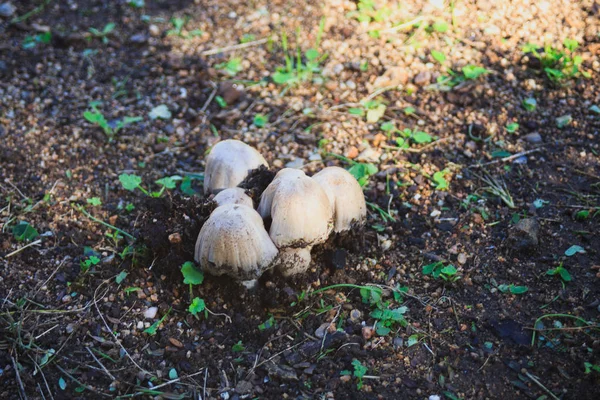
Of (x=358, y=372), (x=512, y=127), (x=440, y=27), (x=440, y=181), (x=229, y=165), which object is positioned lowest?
(x=358, y=372)

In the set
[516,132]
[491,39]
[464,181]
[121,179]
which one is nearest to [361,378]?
[464,181]

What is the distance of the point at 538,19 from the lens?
4289 mm

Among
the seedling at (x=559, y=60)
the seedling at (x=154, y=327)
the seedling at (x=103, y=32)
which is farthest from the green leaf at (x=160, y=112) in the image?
the seedling at (x=559, y=60)

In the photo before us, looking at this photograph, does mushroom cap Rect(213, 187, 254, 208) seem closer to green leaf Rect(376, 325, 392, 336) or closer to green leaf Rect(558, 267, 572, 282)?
green leaf Rect(376, 325, 392, 336)

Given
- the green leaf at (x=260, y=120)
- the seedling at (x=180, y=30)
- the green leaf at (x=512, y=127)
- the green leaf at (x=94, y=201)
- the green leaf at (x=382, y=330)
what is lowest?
the green leaf at (x=382, y=330)

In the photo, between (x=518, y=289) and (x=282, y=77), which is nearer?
(x=518, y=289)

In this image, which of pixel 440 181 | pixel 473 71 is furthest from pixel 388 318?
pixel 473 71

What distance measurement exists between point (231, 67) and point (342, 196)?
1965 millimetres

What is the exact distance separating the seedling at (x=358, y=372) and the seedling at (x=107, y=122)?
85.4 inches

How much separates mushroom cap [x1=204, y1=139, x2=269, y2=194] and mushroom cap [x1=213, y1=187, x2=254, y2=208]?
114 millimetres

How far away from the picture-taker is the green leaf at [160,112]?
3961 millimetres

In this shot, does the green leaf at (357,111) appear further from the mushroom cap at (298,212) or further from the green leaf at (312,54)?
the mushroom cap at (298,212)

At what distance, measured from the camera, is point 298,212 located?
250 centimetres

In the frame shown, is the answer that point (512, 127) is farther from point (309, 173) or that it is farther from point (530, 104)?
point (309, 173)
